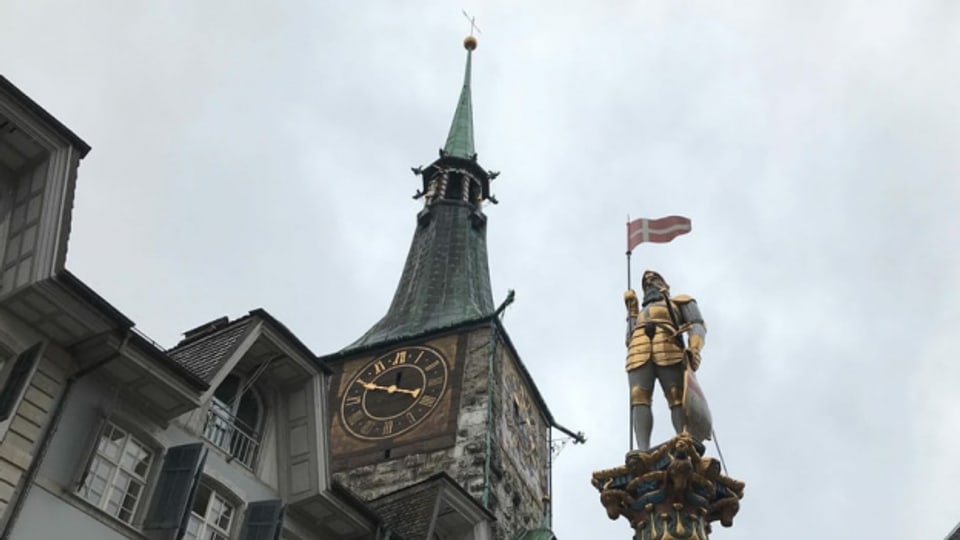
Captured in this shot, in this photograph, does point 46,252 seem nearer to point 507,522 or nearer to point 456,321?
point 507,522

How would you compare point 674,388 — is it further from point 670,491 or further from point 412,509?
point 412,509

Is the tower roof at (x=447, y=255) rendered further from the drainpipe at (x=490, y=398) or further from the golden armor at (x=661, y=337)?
the golden armor at (x=661, y=337)

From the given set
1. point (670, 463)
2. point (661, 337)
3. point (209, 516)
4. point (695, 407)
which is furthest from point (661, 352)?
point (209, 516)

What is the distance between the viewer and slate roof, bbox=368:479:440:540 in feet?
77.0

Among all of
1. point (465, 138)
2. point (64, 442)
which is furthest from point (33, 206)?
point (465, 138)

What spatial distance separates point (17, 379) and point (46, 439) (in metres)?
0.95

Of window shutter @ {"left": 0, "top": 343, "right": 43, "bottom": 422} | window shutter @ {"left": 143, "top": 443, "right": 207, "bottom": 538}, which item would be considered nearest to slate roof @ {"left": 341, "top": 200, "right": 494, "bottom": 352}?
window shutter @ {"left": 143, "top": 443, "right": 207, "bottom": 538}

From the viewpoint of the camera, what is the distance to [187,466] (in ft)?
59.8

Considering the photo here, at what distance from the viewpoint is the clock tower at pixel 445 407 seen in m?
44.2

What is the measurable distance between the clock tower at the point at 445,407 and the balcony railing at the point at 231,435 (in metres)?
18.2

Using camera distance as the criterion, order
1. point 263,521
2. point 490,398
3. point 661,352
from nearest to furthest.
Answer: point 661,352
point 263,521
point 490,398

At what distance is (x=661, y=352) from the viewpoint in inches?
615

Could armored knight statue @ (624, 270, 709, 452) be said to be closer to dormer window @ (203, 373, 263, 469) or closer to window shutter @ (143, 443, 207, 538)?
window shutter @ (143, 443, 207, 538)

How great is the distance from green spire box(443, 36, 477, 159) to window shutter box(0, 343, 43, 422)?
171ft
